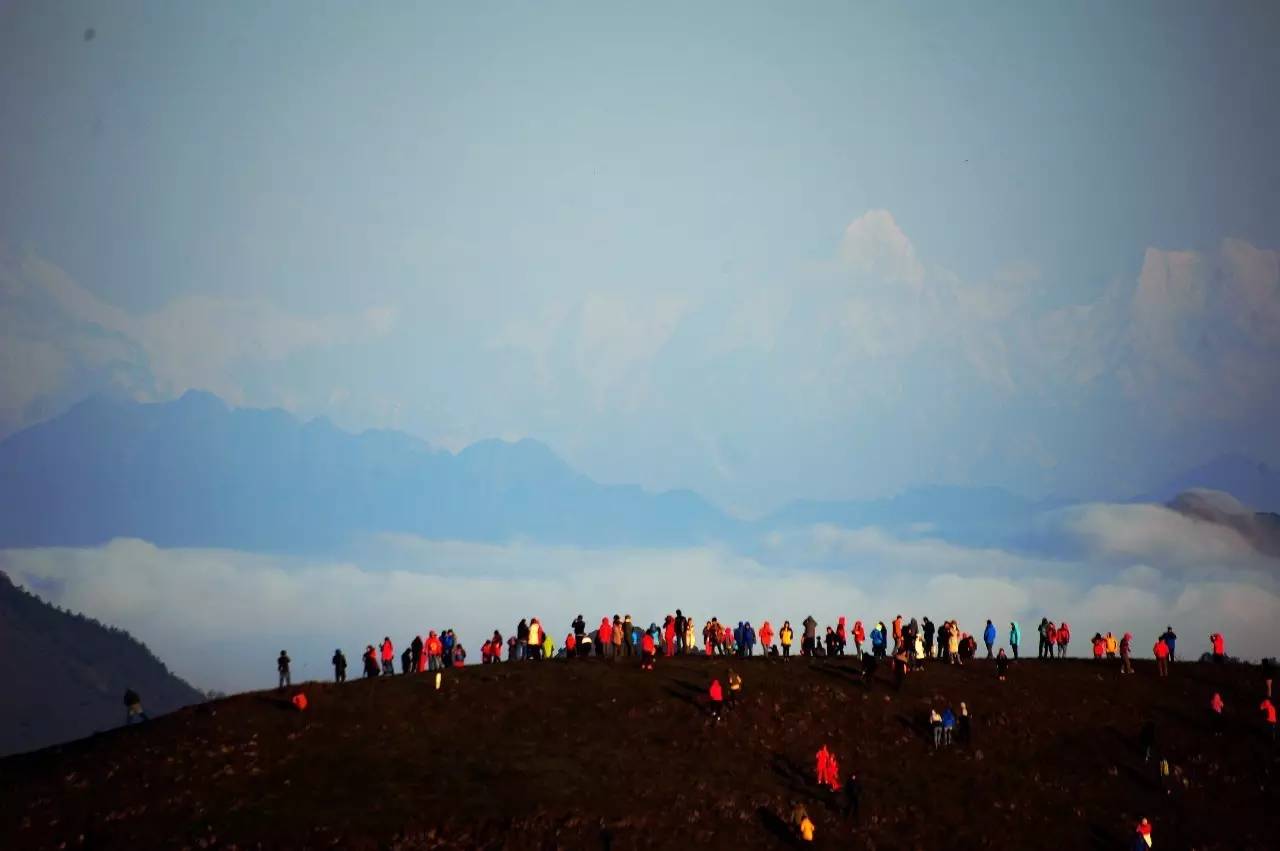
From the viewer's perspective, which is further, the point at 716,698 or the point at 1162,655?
the point at 1162,655

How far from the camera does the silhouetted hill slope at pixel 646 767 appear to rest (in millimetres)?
57188

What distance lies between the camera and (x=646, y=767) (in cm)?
6316

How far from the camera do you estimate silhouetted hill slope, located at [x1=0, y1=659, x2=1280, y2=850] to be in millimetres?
57188

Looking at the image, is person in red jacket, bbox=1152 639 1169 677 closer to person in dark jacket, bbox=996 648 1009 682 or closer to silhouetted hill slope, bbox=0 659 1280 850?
silhouetted hill slope, bbox=0 659 1280 850

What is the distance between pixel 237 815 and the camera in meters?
57.0

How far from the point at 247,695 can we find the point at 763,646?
2893cm

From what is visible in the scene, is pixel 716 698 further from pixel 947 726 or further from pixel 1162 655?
pixel 1162 655

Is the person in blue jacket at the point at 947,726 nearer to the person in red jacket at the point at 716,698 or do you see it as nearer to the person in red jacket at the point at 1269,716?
the person in red jacket at the point at 716,698

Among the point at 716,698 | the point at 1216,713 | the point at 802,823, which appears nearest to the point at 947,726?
the point at 716,698

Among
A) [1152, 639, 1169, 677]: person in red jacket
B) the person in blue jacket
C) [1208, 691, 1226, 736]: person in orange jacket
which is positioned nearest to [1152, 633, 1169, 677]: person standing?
[1152, 639, 1169, 677]: person in red jacket

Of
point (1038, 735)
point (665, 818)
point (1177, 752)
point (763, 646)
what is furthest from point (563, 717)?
point (1177, 752)

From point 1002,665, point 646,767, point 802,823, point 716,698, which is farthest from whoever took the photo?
point 1002,665

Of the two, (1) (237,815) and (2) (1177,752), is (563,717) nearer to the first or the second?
(1) (237,815)

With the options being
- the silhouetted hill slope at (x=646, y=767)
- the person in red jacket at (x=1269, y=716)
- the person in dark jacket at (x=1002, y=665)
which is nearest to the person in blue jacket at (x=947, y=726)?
the silhouetted hill slope at (x=646, y=767)
